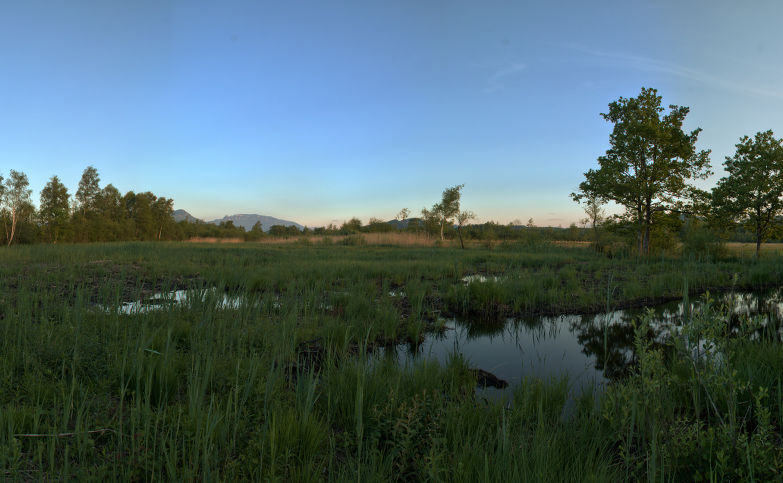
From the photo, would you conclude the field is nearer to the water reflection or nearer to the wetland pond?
the wetland pond

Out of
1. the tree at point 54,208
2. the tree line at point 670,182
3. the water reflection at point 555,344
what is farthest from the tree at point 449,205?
the tree at point 54,208

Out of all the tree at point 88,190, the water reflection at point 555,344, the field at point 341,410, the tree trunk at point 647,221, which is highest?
the tree at point 88,190

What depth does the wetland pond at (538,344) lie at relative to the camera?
12.4 ft

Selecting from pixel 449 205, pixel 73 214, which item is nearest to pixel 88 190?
pixel 73 214

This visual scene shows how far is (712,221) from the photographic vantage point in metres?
18.6

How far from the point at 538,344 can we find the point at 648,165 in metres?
18.7

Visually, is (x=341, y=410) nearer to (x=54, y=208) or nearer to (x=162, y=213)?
(x=54, y=208)

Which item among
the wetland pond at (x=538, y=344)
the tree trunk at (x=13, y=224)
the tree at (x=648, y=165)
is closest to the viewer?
the wetland pond at (x=538, y=344)

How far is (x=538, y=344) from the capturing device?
197 inches

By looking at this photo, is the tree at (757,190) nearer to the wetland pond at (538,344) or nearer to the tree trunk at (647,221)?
the tree trunk at (647,221)

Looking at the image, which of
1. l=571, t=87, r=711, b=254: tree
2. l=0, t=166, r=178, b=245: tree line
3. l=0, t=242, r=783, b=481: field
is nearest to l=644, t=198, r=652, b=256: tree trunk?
l=571, t=87, r=711, b=254: tree

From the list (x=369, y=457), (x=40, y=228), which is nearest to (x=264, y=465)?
(x=369, y=457)

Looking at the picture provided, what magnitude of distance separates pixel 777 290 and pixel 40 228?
60.9 metres

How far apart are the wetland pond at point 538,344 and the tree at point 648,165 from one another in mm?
12821
